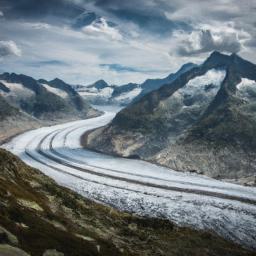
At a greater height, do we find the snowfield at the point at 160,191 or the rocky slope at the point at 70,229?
the rocky slope at the point at 70,229

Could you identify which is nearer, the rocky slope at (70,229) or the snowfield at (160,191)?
the rocky slope at (70,229)

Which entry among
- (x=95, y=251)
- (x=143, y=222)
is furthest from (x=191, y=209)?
(x=95, y=251)

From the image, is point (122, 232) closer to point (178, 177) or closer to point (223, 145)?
point (178, 177)

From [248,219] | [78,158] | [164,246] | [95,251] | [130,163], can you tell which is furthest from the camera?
[78,158]

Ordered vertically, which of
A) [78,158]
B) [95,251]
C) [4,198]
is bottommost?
[78,158]

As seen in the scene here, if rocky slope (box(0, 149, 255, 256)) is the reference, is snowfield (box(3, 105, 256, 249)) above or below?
below
